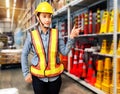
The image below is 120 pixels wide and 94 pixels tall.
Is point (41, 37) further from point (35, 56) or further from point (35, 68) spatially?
point (35, 68)

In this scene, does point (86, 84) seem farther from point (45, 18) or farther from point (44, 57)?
point (45, 18)

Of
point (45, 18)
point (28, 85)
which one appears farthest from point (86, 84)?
point (45, 18)

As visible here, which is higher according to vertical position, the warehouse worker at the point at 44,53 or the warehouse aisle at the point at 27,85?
the warehouse worker at the point at 44,53

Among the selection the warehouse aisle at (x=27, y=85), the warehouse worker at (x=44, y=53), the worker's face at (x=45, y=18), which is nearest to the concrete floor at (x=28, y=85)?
the warehouse aisle at (x=27, y=85)

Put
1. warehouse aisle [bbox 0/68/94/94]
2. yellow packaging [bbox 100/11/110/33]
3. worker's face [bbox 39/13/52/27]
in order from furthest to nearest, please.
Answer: warehouse aisle [bbox 0/68/94/94] → yellow packaging [bbox 100/11/110/33] → worker's face [bbox 39/13/52/27]

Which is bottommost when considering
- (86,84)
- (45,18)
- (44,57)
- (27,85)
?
(27,85)

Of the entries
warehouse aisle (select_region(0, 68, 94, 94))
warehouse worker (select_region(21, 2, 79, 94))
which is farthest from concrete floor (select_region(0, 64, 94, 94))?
warehouse worker (select_region(21, 2, 79, 94))

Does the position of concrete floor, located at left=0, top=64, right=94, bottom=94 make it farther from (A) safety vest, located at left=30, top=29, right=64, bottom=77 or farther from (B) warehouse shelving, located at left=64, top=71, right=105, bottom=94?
(A) safety vest, located at left=30, top=29, right=64, bottom=77

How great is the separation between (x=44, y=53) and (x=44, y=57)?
0.13ft

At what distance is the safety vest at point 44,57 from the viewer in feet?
5.84

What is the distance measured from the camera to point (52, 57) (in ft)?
5.93

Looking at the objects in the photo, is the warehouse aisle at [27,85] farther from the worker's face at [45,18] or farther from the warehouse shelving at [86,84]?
the worker's face at [45,18]

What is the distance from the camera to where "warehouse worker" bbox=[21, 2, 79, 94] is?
5.87 ft

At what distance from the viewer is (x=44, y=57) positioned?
1.78 m
